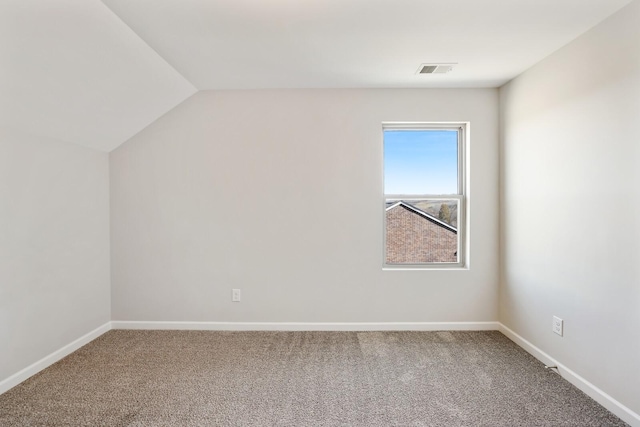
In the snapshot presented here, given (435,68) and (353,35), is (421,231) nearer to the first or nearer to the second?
(435,68)

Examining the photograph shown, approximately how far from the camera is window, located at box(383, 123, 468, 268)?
3.43m

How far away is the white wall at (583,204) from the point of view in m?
1.93

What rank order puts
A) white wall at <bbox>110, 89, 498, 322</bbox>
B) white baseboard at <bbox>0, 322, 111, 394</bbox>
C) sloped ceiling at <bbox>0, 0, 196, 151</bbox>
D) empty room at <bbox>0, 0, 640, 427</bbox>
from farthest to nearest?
white wall at <bbox>110, 89, 498, 322</bbox> → white baseboard at <bbox>0, 322, 111, 394</bbox> → empty room at <bbox>0, 0, 640, 427</bbox> → sloped ceiling at <bbox>0, 0, 196, 151</bbox>

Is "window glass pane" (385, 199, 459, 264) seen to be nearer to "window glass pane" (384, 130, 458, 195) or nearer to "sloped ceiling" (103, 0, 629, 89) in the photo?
"window glass pane" (384, 130, 458, 195)

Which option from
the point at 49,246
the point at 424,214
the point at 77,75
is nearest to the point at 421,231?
the point at 424,214

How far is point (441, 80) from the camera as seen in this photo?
307cm

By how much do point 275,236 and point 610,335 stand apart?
260 centimetres

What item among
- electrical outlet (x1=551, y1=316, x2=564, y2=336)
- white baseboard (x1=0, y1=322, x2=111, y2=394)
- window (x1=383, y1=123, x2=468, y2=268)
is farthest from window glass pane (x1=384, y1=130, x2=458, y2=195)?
white baseboard (x1=0, y1=322, x2=111, y2=394)

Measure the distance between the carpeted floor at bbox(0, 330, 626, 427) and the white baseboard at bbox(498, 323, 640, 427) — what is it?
5cm

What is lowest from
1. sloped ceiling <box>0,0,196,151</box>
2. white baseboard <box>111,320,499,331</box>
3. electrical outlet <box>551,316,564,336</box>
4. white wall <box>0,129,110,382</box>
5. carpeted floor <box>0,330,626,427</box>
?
carpeted floor <box>0,330,626,427</box>

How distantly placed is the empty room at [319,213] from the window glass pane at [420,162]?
23 millimetres

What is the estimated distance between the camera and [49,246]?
2.64 m

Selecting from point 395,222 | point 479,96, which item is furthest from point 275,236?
point 479,96

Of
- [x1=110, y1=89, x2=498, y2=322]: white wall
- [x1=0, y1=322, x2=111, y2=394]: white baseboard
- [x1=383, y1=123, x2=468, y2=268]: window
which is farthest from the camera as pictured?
[x1=383, y1=123, x2=468, y2=268]: window
